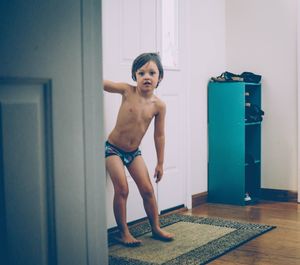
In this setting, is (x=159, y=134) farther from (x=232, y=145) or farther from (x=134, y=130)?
(x=232, y=145)

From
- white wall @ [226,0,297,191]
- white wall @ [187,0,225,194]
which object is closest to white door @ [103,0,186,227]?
white wall @ [187,0,225,194]

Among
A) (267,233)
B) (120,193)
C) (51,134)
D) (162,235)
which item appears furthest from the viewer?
(267,233)

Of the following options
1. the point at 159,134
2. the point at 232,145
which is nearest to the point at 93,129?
the point at 159,134

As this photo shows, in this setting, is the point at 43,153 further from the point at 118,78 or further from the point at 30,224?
the point at 118,78

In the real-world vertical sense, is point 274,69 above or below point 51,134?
above

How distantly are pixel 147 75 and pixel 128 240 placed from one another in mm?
901

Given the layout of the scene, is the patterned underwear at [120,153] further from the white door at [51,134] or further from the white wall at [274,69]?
the white door at [51,134]

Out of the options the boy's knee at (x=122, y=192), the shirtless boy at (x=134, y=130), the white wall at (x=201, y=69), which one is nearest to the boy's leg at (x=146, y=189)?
the shirtless boy at (x=134, y=130)

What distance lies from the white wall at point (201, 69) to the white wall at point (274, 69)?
9.5 inches

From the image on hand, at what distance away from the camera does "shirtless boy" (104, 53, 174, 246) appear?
8.95 feet

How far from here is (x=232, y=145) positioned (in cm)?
392

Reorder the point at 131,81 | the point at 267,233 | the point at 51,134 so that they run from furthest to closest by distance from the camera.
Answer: the point at 131,81, the point at 267,233, the point at 51,134

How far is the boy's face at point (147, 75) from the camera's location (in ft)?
9.01

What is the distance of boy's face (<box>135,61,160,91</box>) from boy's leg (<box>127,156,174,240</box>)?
41 centimetres
